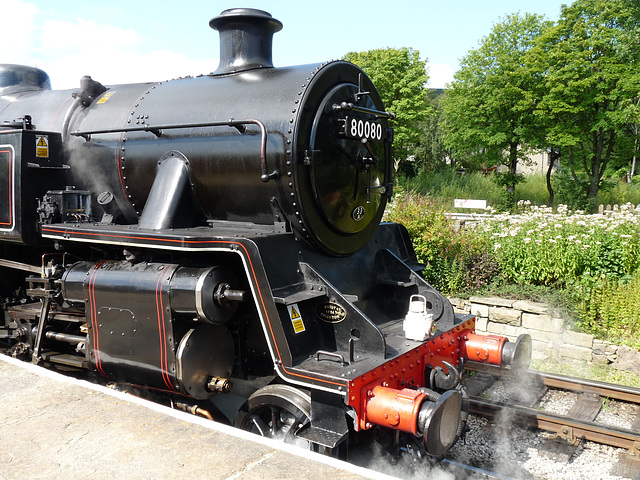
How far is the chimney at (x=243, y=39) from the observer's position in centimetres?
447

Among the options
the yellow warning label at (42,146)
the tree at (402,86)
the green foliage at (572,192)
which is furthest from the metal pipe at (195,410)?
the tree at (402,86)

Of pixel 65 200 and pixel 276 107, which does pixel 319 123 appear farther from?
pixel 65 200

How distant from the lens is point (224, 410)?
171 inches

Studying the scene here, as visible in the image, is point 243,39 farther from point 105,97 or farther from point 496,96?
point 496,96

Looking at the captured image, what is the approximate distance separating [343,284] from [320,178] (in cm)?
94

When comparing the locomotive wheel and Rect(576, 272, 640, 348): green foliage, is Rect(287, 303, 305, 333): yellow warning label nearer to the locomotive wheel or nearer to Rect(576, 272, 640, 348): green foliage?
the locomotive wheel

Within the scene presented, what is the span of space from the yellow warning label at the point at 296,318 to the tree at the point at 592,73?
47.2ft

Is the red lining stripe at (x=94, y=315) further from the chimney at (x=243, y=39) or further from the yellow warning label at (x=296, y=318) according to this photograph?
the chimney at (x=243, y=39)

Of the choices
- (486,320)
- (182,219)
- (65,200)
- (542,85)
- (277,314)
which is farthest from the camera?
(542,85)

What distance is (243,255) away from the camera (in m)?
3.24

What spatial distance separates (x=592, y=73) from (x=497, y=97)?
3290mm

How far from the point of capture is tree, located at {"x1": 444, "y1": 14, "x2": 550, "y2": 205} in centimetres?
1827

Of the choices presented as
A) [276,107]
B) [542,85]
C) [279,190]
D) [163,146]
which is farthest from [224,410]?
[542,85]

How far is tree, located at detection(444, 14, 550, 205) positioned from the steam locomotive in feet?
50.0
